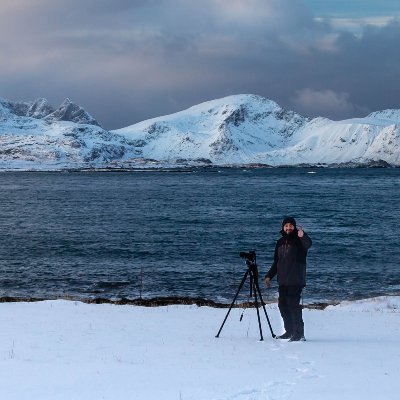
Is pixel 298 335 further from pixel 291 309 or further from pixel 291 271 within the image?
pixel 291 271

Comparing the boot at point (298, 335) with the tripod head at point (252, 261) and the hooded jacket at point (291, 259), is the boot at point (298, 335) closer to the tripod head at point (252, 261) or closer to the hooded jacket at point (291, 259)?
the hooded jacket at point (291, 259)

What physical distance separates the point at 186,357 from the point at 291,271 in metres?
3.09

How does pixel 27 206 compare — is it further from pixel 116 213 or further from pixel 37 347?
pixel 37 347

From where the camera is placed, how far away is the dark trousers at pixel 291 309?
13711 millimetres

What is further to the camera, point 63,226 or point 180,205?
point 180,205

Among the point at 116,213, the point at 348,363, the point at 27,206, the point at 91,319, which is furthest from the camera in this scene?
the point at 27,206

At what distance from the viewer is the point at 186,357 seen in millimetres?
11898

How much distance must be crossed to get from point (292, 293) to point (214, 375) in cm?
387

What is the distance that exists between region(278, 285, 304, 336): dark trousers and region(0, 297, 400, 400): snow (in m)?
0.39

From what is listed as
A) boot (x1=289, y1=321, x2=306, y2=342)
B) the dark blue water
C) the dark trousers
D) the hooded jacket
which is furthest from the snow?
the dark blue water

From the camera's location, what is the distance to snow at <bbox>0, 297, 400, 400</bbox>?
372 inches

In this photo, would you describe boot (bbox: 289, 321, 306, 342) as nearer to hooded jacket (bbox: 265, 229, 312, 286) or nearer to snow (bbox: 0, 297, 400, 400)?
snow (bbox: 0, 297, 400, 400)

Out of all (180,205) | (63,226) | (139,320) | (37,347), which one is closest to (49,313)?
(139,320)

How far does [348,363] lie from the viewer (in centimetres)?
1153
